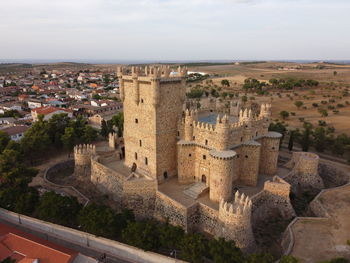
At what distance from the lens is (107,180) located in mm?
33031

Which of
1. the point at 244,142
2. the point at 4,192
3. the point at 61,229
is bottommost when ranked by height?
the point at 61,229

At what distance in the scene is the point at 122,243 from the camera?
23.7 m

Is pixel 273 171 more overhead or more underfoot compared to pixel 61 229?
more overhead

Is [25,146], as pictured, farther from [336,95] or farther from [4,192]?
[336,95]

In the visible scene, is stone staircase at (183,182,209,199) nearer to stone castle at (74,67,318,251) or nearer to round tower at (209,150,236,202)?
stone castle at (74,67,318,251)

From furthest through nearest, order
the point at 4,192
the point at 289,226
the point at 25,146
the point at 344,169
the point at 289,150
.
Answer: the point at 289,150, the point at 25,146, the point at 344,169, the point at 4,192, the point at 289,226

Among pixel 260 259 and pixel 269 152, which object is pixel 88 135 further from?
pixel 260 259

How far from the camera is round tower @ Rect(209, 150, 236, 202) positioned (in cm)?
2538

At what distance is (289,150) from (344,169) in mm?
8691

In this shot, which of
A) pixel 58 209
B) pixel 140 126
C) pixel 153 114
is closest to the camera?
pixel 58 209

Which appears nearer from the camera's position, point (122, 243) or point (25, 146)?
point (122, 243)

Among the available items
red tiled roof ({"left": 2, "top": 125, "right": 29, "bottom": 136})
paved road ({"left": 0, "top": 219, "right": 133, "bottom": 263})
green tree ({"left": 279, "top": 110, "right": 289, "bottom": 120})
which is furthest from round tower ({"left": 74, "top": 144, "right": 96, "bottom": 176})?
green tree ({"left": 279, "top": 110, "right": 289, "bottom": 120})

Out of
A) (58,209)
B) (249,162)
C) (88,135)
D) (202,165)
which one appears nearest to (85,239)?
(58,209)

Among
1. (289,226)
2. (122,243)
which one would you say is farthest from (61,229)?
(289,226)
